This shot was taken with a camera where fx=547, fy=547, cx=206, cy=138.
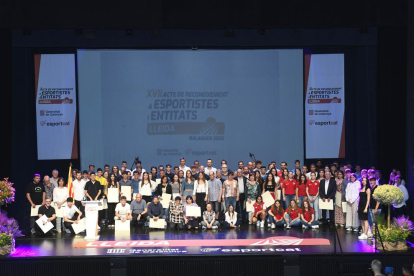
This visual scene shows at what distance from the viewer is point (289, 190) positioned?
12.5 m

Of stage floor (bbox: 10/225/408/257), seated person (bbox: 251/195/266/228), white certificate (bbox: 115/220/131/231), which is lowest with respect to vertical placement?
stage floor (bbox: 10/225/408/257)

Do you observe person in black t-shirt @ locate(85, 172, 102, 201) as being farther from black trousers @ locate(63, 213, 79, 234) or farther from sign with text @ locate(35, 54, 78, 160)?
sign with text @ locate(35, 54, 78, 160)

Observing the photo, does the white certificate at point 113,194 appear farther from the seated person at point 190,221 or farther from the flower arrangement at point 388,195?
the flower arrangement at point 388,195

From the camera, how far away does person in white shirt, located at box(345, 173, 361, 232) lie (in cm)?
1180

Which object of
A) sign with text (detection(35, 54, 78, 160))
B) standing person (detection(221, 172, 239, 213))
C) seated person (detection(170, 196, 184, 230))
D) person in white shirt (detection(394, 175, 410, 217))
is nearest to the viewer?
person in white shirt (detection(394, 175, 410, 217))

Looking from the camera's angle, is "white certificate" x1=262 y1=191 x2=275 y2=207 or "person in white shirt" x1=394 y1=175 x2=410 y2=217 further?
"white certificate" x1=262 y1=191 x2=275 y2=207

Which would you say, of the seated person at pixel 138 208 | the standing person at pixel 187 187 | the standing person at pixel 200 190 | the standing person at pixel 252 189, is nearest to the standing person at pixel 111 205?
the seated person at pixel 138 208

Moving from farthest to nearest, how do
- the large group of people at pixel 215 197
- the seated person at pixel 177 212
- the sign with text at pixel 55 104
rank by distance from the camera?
1. the sign with text at pixel 55 104
2. the seated person at pixel 177 212
3. the large group of people at pixel 215 197

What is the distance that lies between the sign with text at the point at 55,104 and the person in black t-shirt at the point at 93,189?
111 inches

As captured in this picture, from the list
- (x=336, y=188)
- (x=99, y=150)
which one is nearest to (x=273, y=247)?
(x=336, y=188)

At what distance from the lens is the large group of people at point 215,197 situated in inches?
477

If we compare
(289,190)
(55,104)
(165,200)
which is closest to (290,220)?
(289,190)

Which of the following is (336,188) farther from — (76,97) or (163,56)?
(76,97)

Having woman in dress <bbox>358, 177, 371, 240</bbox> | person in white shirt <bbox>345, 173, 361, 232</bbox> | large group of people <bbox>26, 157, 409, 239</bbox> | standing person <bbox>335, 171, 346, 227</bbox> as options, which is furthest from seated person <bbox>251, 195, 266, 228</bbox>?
woman in dress <bbox>358, 177, 371, 240</bbox>
